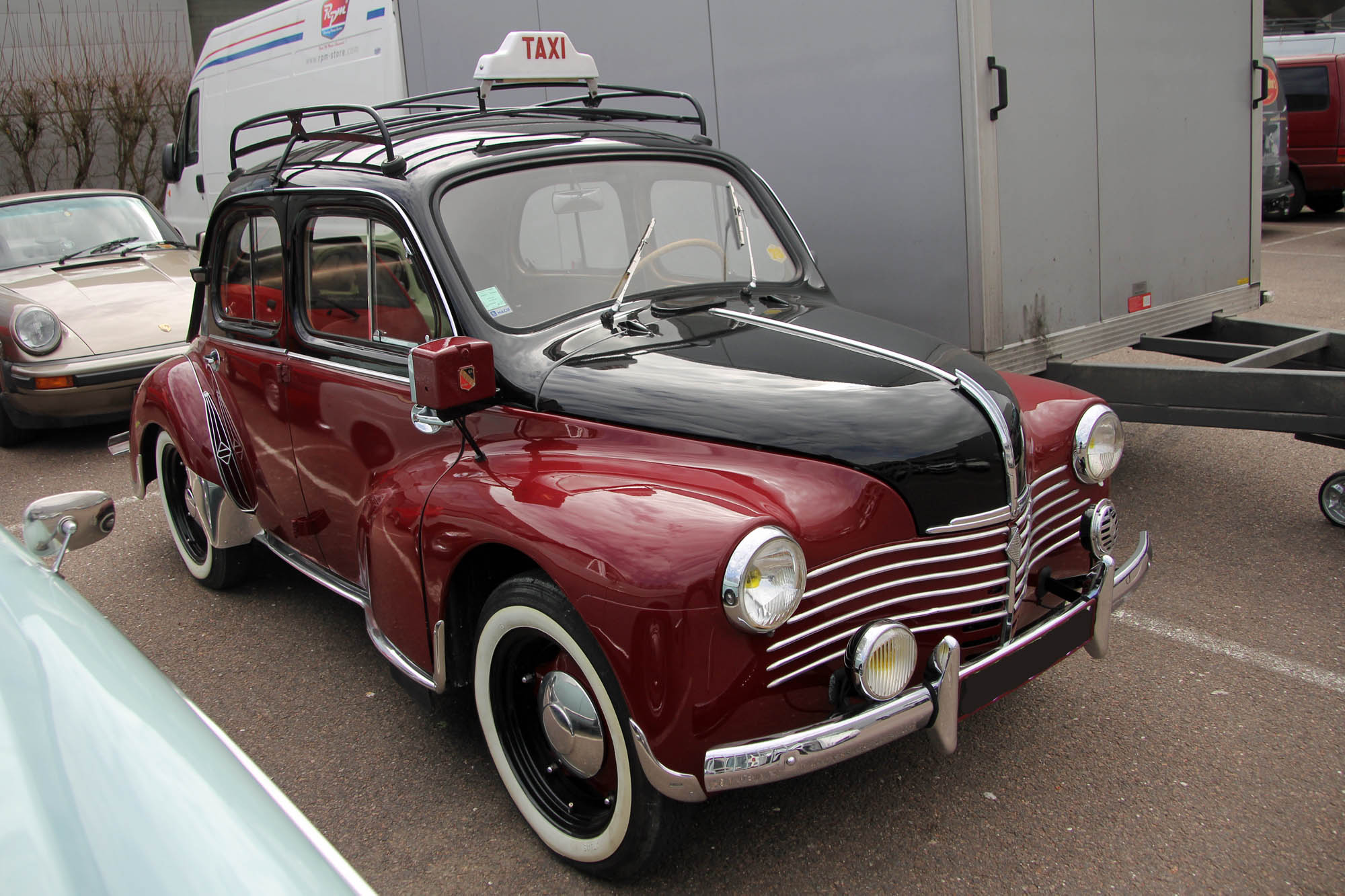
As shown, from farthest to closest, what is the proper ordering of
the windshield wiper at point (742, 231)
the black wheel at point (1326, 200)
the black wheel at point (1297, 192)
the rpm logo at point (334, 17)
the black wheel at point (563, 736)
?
the black wheel at point (1326, 200) → the black wheel at point (1297, 192) → the rpm logo at point (334, 17) → the windshield wiper at point (742, 231) → the black wheel at point (563, 736)

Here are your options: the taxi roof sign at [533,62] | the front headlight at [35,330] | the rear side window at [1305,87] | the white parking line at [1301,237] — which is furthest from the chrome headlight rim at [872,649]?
the rear side window at [1305,87]

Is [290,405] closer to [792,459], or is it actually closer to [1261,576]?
[792,459]

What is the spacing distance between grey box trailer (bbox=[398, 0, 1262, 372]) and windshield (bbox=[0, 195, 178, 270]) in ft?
15.3

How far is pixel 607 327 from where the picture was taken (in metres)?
2.97

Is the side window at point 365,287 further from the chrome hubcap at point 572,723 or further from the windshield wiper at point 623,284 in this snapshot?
the chrome hubcap at point 572,723

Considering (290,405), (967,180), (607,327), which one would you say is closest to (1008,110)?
(967,180)

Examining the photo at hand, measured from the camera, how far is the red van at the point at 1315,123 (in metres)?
13.9

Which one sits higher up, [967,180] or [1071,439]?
[967,180]

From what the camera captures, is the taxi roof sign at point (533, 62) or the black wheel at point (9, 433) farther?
the black wheel at point (9, 433)

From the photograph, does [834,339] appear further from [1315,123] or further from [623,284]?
[1315,123]

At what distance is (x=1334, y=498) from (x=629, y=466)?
3.53 metres

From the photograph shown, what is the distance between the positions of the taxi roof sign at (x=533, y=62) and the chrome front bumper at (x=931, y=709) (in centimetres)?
253

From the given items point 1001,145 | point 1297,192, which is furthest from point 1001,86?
point 1297,192

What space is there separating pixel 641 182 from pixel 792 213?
1.82 m
